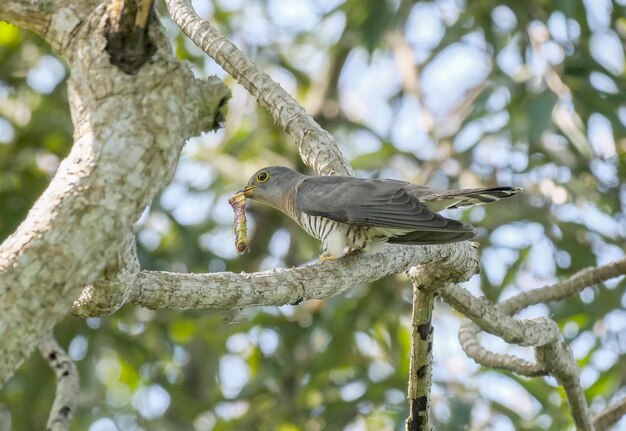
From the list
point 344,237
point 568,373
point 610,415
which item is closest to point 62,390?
point 344,237

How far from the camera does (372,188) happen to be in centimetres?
429

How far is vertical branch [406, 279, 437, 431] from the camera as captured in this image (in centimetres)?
360

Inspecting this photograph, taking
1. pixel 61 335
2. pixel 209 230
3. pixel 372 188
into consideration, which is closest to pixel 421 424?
pixel 372 188

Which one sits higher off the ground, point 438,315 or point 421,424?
point 438,315

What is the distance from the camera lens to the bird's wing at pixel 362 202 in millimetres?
3998

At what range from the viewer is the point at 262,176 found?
16.8ft

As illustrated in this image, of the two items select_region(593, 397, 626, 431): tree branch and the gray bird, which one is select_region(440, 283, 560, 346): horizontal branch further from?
select_region(593, 397, 626, 431): tree branch

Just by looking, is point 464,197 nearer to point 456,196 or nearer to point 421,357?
point 456,196

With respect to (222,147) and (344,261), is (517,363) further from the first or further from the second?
(222,147)

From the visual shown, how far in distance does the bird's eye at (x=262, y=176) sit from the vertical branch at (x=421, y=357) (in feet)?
5.27

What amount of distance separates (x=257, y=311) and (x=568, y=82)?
2.73 m

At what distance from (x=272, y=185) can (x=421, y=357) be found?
1.70 m

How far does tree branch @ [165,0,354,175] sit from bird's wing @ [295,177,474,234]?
0.29ft

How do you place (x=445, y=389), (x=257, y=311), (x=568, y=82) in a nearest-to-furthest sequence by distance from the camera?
(x=445, y=389)
(x=568, y=82)
(x=257, y=311)
